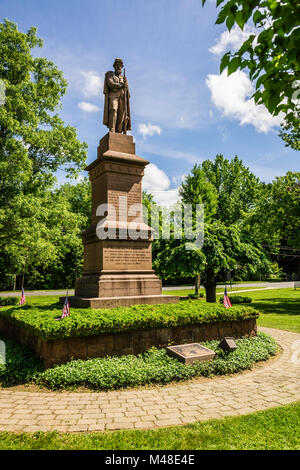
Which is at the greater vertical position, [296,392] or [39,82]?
[39,82]

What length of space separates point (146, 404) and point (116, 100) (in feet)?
30.6

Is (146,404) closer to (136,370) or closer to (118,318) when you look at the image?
(136,370)

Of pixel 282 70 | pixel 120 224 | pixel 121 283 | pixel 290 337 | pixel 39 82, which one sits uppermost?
pixel 39 82

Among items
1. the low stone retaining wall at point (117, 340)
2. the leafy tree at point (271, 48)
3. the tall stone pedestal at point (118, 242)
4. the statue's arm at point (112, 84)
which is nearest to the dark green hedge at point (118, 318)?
the low stone retaining wall at point (117, 340)

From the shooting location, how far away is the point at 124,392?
18.4 ft

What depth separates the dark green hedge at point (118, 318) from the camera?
620 cm

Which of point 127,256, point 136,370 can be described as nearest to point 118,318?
point 136,370

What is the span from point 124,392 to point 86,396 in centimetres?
67

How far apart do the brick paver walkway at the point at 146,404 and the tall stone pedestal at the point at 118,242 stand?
3.13m

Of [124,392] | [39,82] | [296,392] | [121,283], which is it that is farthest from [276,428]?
[39,82]

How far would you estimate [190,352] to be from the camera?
7000mm
